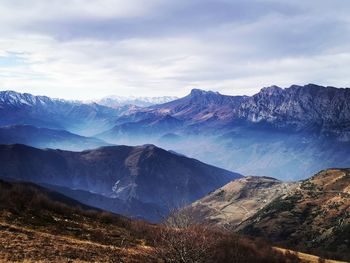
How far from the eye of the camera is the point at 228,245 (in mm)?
56438

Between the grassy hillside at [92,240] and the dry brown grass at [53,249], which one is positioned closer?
the grassy hillside at [92,240]

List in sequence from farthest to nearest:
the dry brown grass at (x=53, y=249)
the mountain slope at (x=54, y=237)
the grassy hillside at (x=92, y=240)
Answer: the mountain slope at (x=54, y=237) → the dry brown grass at (x=53, y=249) → the grassy hillside at (x=92, y=240)

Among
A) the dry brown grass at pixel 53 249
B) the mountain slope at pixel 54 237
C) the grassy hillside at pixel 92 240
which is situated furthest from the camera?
the mountain slope at pixel 54 237

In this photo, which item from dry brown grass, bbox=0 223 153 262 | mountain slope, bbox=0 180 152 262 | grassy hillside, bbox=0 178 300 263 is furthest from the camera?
mountain slope, bbox=0 180 152 262

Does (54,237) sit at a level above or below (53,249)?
below

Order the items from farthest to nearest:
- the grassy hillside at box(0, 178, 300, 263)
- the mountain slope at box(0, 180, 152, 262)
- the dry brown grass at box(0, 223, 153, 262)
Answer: the mountain slope at box(0, 180, 152, 262)
the dry brown grass at box(0, 223, 153, 262)
the grassy hillside at box(0, 178, 300, 263)

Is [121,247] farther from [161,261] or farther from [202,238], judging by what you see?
[202,238]

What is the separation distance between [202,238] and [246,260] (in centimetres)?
2191

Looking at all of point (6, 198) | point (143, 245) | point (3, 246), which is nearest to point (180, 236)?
point (3, 246)

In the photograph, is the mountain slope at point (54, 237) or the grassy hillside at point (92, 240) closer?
the grassy hillside at point (92, 240)

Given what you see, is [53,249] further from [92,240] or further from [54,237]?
[92,240]

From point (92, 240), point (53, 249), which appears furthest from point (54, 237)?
point (92, 240)

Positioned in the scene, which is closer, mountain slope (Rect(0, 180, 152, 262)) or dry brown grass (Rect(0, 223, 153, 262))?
dry brown grass (Rect(0, 223, 153, 262))

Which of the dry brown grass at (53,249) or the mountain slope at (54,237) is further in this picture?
the mountain slope at (54,237)
